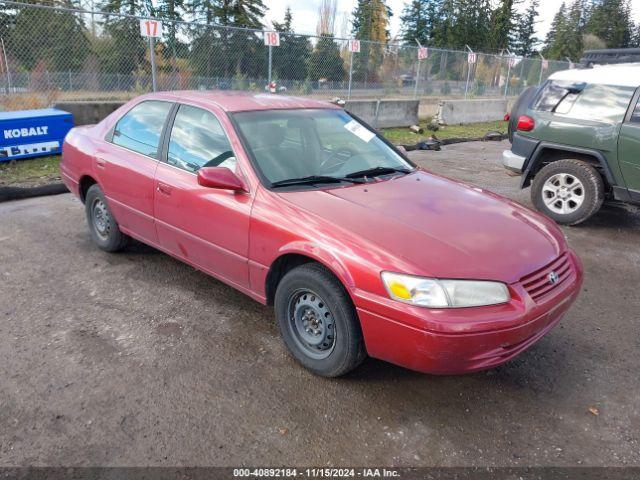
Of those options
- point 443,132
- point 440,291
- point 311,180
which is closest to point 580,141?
point 311,180

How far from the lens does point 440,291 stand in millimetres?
2391

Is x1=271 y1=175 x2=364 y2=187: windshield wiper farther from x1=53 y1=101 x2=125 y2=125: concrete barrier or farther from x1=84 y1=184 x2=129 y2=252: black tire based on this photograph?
x1=53 y1=101 x2=125 y2=125: concrete barrier

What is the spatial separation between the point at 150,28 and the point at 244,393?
8931 mm

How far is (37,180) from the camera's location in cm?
693

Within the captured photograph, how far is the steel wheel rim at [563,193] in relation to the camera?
591cm

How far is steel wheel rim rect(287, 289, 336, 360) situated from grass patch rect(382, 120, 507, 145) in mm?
9392

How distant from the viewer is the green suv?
545cm

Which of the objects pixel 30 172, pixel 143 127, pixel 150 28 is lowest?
pixel 30 172

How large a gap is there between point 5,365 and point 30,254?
1980mm

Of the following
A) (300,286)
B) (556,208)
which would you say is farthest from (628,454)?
(556,208)

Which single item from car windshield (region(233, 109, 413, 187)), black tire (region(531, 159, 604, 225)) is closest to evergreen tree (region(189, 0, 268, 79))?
black tire (region(531, 159, 604, 225))

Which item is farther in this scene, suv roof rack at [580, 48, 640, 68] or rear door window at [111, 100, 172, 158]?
suv roof rack at [580, 48, 640, 68]

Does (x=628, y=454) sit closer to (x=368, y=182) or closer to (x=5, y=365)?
(x=368, y=182)

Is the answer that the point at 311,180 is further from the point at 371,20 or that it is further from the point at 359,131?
the point at 371,20
